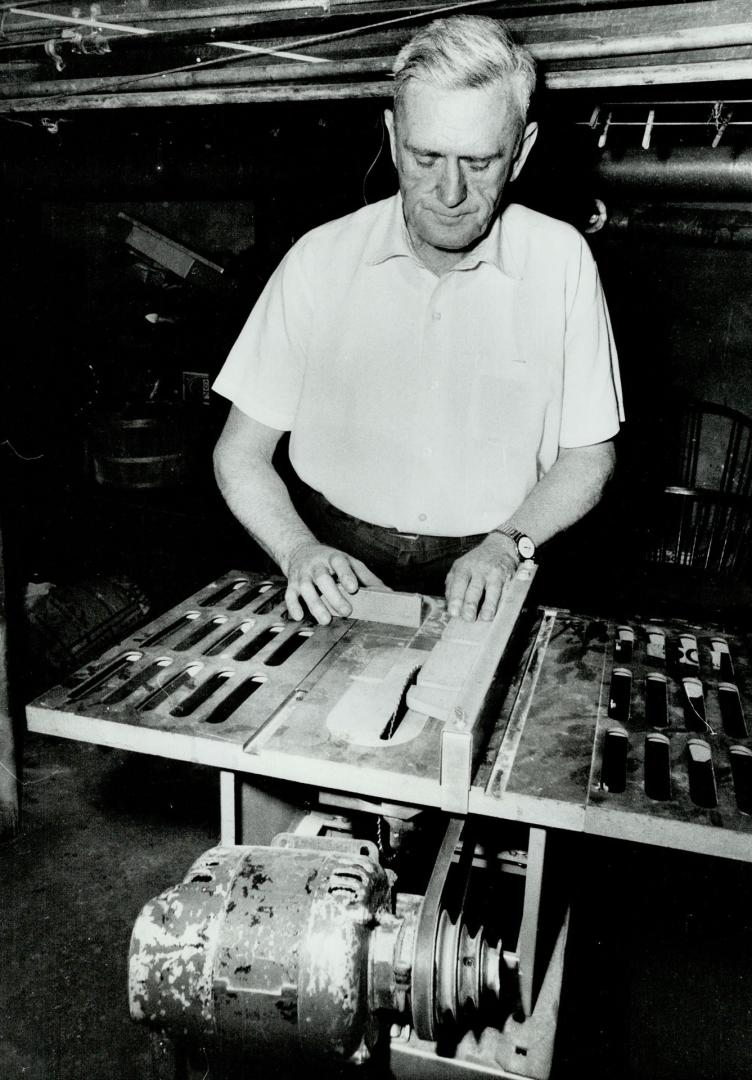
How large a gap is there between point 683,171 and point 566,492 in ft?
5.36

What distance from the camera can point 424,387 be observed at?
191 centimetres

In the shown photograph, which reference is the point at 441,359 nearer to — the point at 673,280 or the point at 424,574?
the point at 424,574

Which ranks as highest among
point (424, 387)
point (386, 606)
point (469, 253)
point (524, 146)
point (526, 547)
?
point (524, 146)

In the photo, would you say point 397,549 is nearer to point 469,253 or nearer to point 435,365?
point 435,365

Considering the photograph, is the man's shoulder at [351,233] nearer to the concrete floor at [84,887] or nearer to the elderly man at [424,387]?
the elderly man at [424,387]

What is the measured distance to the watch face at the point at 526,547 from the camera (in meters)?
1.61

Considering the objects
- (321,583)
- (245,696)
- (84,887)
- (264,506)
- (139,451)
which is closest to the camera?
→ (245,696)

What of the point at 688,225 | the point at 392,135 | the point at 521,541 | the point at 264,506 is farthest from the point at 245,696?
the point at 688,225

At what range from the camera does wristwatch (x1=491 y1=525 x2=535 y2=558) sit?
1.61m

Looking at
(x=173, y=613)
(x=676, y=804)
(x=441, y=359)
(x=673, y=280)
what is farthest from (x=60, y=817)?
(x=673, y=280)

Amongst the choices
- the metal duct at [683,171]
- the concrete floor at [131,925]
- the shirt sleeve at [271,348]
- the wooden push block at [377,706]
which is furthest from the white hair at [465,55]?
the concrete floor at [131,925]

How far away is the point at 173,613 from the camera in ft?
5.47

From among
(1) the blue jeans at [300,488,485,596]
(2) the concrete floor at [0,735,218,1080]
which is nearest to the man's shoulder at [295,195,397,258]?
(1) the blue jeans at [300,488,485,596]

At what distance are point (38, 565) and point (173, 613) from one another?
109 inches
